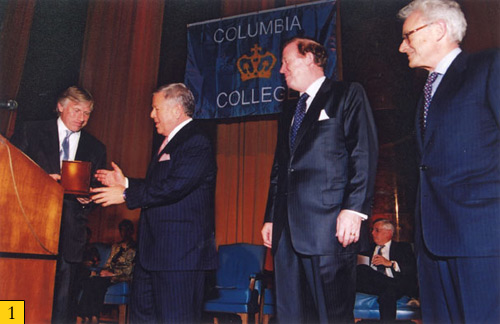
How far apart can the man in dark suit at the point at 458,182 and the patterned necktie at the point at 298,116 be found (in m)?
0.56

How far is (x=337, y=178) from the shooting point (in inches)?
74.1

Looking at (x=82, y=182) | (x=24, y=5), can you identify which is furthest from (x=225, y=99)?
(x=82, y=182)

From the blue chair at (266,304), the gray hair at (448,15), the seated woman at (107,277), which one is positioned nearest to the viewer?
the gray hair at (448,15)

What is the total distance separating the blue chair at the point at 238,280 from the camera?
4094mm

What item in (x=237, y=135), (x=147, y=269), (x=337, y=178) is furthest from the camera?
(x=237, y=135)

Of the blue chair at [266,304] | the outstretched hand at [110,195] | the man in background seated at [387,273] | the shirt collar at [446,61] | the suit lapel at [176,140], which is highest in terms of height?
the shirt collar at [446,61]

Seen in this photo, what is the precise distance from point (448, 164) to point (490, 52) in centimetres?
42

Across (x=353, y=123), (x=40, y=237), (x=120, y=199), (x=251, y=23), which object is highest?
(x=251, y=23)

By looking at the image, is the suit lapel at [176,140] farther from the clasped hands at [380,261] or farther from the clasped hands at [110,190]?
the clasped hands at [380,261]

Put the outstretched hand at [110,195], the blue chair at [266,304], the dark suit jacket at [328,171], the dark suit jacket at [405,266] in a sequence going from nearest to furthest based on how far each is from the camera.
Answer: the dark suit jacket at [328,171] < the outstretched hand at [110,195] < the dark suit jacket at [405,266] < the blue chair at [266,304]

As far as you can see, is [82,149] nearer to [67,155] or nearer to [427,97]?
[67,155]

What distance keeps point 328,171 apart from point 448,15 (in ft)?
2.50

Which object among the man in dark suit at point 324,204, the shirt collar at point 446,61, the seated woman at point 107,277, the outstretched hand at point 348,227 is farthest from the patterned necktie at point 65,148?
the seated woman at point 107,277

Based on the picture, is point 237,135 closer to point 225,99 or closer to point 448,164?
point 225,99
